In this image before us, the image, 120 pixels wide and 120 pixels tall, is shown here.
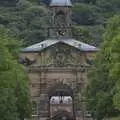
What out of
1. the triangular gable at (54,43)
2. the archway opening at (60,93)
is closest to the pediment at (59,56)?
the triangular gable at (54,43)

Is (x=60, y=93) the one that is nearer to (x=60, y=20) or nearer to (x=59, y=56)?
(x=59, y=56)

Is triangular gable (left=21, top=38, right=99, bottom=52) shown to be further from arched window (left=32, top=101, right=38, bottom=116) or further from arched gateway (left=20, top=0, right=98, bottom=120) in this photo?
arched window (left=32, top=101, right=38, bottom=116)

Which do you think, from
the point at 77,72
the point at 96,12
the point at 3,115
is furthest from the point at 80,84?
the point at 96,12

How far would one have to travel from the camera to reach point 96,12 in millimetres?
168875

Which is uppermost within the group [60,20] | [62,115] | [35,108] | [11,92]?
[60,20]

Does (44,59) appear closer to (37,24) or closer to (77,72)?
(77,72)

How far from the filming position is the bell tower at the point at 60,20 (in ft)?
367

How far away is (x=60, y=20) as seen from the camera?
113m

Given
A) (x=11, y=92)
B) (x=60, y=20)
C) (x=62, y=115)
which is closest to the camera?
(x=11, y=92)

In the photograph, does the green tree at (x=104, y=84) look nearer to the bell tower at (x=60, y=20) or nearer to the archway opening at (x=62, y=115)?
the archway opening at (x=62, y=115)

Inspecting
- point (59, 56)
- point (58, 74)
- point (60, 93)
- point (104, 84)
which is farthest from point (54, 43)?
point (104, 84)

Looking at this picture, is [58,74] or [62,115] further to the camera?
[58,74]

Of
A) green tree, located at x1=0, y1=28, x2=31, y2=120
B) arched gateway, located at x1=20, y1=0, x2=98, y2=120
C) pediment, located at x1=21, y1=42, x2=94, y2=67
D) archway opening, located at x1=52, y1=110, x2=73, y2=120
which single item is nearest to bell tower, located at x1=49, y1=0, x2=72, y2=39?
arched gateway, located at x1=20, y1=0, x2=98, y2=120

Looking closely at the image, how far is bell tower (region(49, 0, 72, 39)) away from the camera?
112 m
